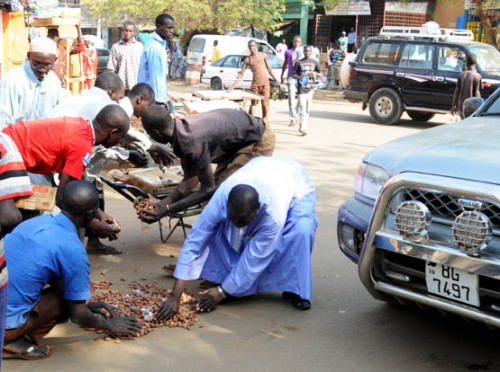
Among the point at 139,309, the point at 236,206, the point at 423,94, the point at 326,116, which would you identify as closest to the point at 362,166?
the point at 236,206

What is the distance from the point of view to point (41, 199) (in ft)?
14.3

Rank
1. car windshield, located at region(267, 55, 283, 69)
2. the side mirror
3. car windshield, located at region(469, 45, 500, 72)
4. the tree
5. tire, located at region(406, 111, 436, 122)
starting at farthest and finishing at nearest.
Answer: car windshield, located at region(267, 55, 283, 69) < the tree < tire, located at region(406, 111, 436, 122) < car windshield, located at region(469, 45, 500, 72) < the side mirror

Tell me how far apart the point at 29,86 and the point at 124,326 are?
2.37m

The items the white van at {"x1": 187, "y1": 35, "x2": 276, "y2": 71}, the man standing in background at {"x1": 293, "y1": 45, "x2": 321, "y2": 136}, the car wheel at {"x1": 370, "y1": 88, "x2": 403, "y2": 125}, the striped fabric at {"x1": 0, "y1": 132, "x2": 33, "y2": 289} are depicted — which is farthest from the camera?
the white van at {"x1": 187, "y1": 35, "x2": 276, "y2": 71}

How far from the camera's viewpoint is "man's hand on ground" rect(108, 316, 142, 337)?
3.82 metres

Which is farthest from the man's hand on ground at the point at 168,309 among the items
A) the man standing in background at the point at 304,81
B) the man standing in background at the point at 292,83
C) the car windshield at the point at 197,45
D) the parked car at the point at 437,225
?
the car windshield at the point at 197,45

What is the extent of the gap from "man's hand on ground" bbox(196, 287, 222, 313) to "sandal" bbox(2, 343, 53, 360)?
1.09 m

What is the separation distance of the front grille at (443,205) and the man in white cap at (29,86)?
123 inches

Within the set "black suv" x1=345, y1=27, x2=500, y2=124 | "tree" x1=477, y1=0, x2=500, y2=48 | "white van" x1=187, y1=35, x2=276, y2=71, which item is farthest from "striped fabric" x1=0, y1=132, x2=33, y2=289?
"white van" x1=187, y1=35, x2=276, y2=71

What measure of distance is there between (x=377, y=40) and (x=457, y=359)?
12103mm

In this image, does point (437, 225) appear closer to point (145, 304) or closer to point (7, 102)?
point (145, 304)

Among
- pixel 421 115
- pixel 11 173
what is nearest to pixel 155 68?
pixel 11 173

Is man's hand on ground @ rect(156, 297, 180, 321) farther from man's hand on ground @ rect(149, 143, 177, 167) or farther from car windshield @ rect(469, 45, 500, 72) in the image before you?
car windshield @ rect(469, 45, 500, 72)

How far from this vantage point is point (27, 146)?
4203 mm
